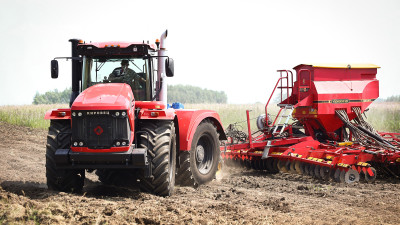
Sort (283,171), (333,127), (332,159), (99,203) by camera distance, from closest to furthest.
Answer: (99,203) < (332,159) < (283,171) < (333,127)

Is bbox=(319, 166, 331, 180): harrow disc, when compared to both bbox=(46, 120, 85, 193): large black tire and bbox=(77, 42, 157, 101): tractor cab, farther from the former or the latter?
bbox=(46, 120, 85, 193): large black tire

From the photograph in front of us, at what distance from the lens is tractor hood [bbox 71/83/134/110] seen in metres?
7.24

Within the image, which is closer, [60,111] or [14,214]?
[14,214]

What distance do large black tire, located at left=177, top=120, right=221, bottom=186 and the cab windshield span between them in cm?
143

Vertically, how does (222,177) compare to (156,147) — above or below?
below

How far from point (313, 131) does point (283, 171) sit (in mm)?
1912

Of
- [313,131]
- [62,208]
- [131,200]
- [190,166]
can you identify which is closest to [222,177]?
[190,166]

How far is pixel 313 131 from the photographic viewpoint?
1307 centimetres

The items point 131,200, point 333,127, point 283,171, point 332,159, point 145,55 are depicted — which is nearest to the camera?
point 131,200

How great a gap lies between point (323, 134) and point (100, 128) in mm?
7456

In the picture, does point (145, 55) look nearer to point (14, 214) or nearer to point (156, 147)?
point (156, 147)

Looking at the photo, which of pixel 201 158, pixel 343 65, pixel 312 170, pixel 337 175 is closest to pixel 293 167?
pixel 312 170

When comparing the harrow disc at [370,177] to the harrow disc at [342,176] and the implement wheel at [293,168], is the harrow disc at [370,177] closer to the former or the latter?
the harrow disc at [342,176]

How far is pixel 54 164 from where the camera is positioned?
7.44m
